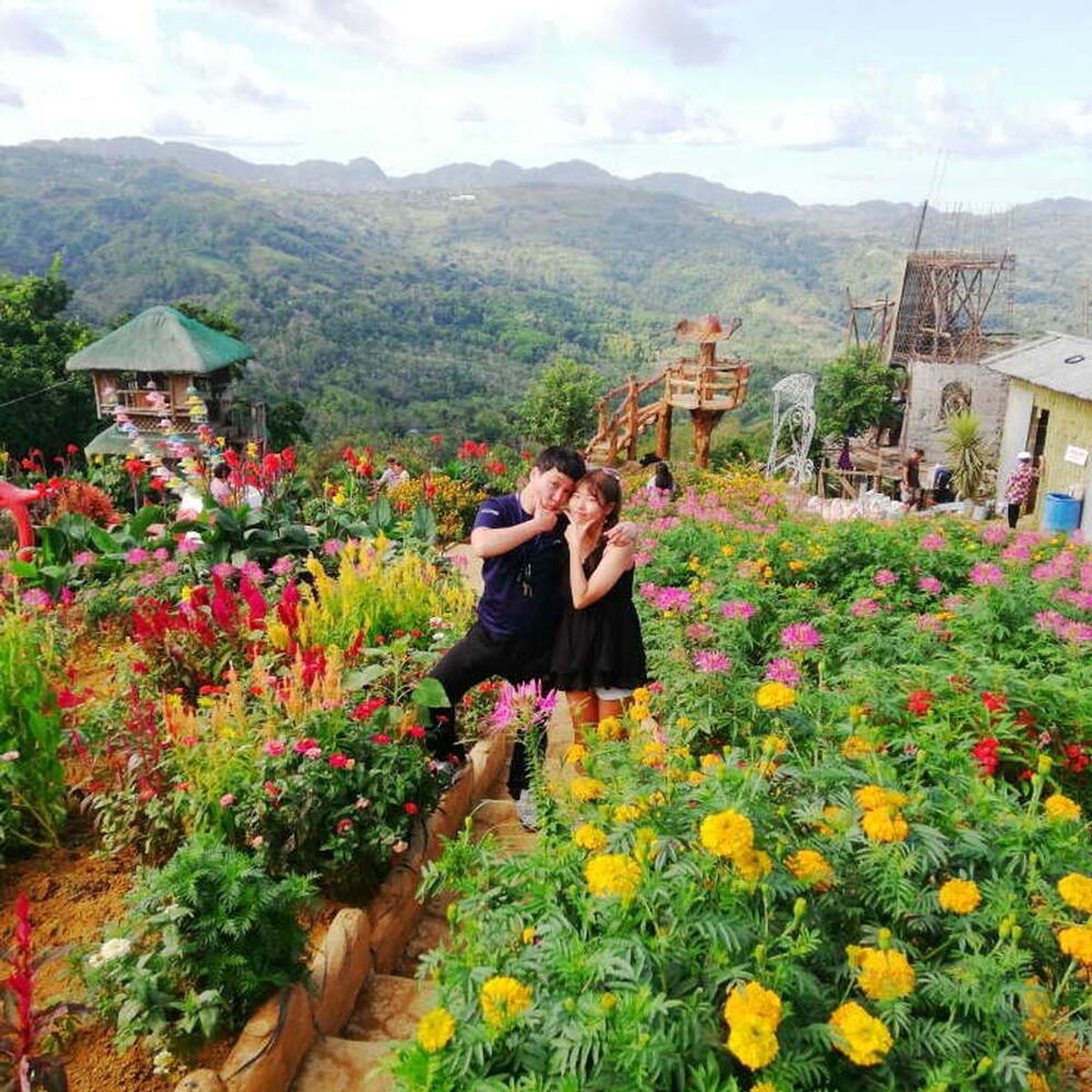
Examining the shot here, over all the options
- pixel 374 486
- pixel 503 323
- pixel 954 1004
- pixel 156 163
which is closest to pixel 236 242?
pixel 503 323

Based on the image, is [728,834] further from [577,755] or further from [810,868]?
[577,755]

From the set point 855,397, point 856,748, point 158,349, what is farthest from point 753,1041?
point 855,397

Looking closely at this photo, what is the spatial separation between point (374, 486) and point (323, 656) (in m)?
4.16

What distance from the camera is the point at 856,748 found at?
2.10m

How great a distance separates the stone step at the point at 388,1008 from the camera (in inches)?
89.7

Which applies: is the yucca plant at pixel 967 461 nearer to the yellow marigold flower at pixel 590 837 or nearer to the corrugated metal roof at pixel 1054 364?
the corrugated metal roof at pixel 1054 364

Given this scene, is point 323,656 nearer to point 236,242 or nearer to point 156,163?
point 236,242

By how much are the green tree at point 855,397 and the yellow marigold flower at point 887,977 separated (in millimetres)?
26525

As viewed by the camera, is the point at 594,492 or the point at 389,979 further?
the point at 594,492

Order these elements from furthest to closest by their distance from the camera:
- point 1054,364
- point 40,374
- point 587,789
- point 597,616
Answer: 1. point 40,374
2. point 1054,364
3. point 597,616
4. point 587,789

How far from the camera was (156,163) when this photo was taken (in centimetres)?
16662

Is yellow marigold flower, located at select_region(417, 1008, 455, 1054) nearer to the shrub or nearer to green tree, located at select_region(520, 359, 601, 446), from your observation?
the shrub

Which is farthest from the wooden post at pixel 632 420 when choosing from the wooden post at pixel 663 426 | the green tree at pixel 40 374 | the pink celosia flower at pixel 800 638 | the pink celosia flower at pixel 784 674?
the green tree at pixel 40 374

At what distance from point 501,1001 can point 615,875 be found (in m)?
0.26
